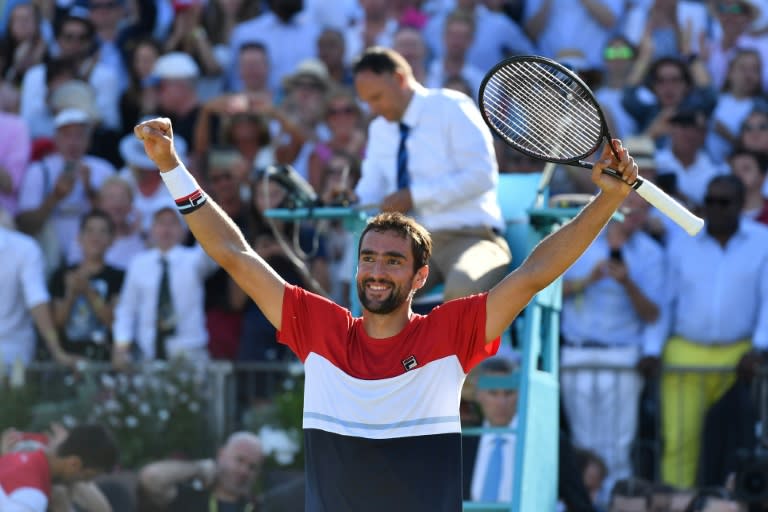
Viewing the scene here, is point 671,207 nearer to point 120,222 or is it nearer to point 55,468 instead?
point 55,468

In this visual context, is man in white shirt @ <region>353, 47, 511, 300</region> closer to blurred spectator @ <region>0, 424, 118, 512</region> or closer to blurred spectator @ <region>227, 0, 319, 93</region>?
blurred spectator @ <region>0, 424, 118, 512</region>

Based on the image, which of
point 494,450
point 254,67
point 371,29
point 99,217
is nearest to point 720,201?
point 494,450

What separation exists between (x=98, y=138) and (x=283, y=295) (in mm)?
7156

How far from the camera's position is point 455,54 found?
1166cm

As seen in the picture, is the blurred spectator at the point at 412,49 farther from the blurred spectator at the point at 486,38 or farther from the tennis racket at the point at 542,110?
the tennis racket at the point at 542,110

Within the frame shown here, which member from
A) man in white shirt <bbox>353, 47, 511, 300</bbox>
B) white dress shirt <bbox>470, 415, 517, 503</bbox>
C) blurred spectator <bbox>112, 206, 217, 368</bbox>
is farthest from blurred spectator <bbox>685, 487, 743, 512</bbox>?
blurred spectator <bbox>112, 206, 217, 368</bbox>

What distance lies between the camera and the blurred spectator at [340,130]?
11234mm

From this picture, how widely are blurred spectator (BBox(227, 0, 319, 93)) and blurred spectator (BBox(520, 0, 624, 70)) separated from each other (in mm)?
1453

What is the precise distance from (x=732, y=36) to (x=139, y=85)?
186 inches

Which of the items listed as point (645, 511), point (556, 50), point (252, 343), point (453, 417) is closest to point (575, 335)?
point (645, 511)

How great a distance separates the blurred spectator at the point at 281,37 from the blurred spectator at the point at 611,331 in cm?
347

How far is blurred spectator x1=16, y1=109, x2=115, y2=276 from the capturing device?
11.5m

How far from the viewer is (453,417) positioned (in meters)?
5.29

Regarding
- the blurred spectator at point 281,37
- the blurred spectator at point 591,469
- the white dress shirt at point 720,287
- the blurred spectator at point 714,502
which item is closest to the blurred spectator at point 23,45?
the blurred spectator at point 281,37
